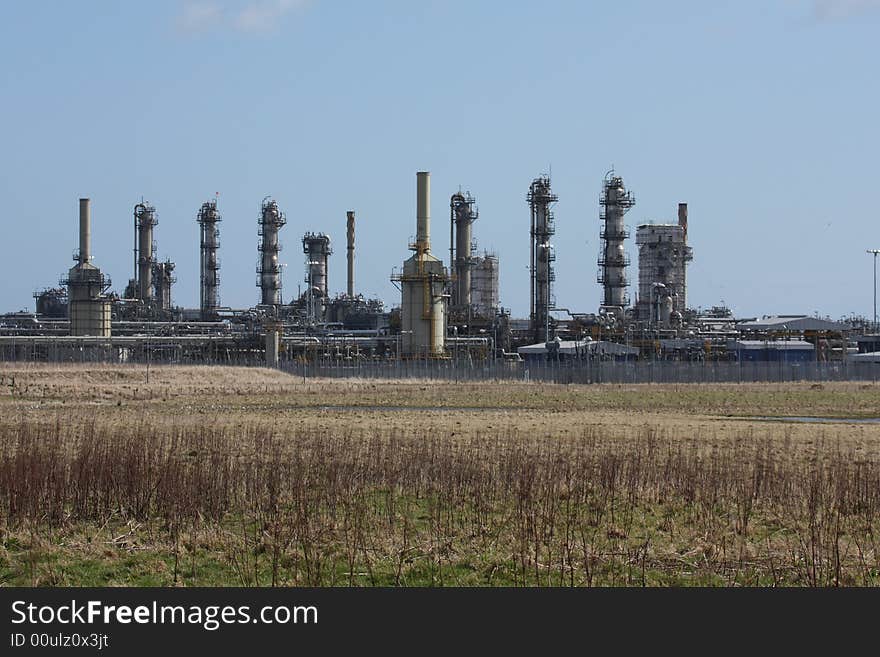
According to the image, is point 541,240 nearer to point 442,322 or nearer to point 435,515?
point 442,322

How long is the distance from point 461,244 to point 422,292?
15678 mm

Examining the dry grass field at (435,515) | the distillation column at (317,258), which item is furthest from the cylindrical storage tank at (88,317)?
the dry grass field at (435,515)

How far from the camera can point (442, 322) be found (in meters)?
85.2

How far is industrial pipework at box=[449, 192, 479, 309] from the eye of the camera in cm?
9819

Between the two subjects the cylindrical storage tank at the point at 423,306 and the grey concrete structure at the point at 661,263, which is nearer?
the cylindrical storage tank at the point at 423,306

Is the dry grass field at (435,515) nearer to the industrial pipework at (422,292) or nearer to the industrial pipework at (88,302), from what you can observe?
the industrial pipework at (422,292)

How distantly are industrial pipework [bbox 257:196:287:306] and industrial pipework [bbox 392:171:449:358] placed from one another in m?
25.3

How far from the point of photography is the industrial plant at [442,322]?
3371 inches

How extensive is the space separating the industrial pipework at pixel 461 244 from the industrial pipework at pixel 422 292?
13.6m

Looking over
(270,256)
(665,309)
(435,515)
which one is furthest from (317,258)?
(435,515)

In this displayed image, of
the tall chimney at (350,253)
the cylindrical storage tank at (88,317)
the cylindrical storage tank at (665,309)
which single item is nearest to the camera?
the cylindrical storage tank at (88,317)

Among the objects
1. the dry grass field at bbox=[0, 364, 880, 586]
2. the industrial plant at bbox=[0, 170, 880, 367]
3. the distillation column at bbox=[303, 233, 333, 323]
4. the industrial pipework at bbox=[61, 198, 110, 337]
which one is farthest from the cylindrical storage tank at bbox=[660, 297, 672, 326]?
the dry grass field at bbox=[0, 364, 880, 586]

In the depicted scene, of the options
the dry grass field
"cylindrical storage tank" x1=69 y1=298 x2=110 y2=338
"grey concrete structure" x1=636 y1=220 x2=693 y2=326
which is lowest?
the dry grass field

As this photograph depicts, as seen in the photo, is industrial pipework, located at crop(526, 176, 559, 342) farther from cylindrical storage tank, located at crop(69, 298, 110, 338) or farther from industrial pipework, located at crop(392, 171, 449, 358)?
cylindrical storage tank, located at crop(69, 298, 110, 338)
